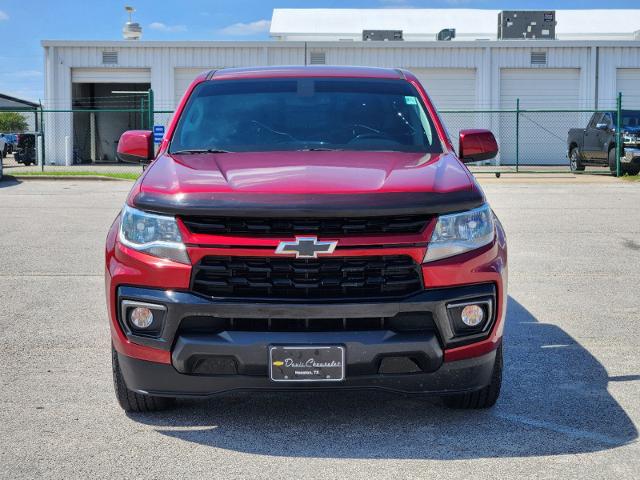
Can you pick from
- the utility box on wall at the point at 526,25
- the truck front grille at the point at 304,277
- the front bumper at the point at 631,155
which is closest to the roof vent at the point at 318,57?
the utility box on wall at the point at 526,25

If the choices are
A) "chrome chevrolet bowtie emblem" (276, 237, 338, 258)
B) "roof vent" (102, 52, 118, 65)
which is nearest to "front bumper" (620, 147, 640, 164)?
"roof vent" (102, 52, 118, 65)

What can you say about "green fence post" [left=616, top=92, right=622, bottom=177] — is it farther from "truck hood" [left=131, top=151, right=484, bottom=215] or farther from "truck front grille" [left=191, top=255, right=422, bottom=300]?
"truck front grille" [left=191, top=255, right=422, bottom=300]

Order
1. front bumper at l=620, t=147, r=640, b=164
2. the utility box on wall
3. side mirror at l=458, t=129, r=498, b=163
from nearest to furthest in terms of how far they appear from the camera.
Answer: side mirror at l=458, t=129, r=498, b=163 → front bumper at l=620, t=147, r=640, b=164 → the utility box on wall

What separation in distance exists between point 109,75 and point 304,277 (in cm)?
3639

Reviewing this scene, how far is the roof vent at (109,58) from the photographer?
127 feet

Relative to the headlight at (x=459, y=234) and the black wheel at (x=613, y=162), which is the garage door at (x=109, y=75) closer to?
the black wheel at (x=613, y=162)

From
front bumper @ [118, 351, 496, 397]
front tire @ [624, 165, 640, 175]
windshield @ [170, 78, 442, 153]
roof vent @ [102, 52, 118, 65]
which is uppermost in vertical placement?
roof vent @ [102, 52, 118, 65]

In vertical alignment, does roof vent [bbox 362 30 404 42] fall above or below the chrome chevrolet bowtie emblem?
above

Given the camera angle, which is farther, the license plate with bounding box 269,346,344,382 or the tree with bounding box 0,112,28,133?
the tree with bounding box 0,112,28,133

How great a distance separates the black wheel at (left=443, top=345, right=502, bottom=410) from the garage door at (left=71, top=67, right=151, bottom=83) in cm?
3565

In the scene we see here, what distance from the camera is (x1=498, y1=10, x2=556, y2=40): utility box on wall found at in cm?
4066

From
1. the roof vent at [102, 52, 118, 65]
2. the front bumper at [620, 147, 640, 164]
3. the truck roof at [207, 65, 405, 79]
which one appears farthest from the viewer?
the roof vent at [102, 52, 118, 65]

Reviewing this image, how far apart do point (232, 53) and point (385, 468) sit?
116 ft

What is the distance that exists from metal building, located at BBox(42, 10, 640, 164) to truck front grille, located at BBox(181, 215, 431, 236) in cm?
3385
